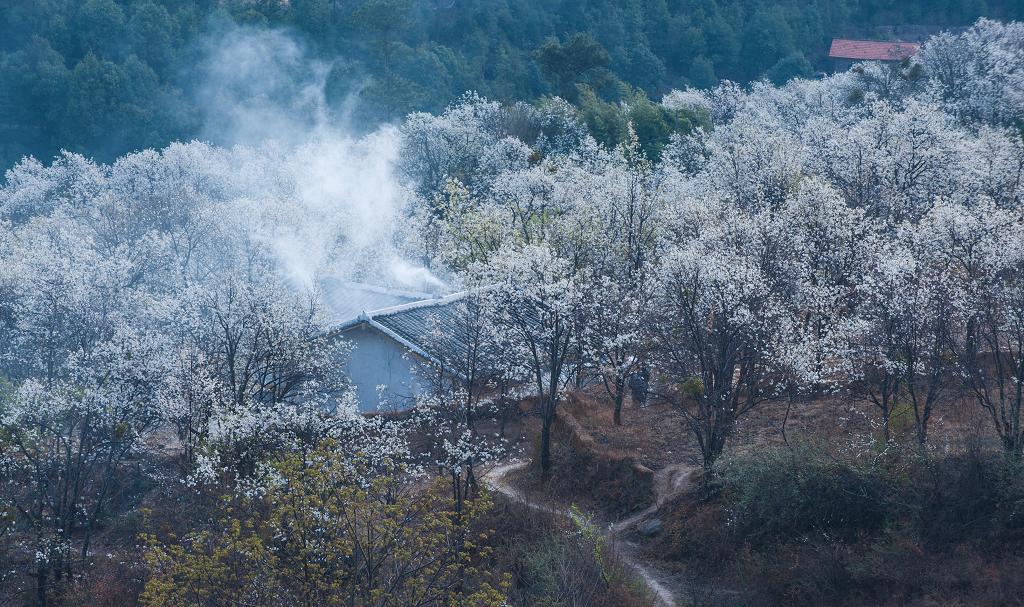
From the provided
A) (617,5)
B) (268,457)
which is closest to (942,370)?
(268,457)

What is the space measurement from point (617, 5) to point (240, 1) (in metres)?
40.0

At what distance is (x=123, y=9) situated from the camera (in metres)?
89.2

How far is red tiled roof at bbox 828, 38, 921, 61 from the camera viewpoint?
89.8 metres

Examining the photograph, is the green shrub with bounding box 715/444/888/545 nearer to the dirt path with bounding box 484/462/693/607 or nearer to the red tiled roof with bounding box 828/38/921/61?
the dirt path with bounding box 484/462/693/607

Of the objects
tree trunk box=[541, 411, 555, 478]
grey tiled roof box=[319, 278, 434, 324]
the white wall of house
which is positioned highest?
grey tiled roof box=[319, 278, 434, 324]

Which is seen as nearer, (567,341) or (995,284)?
(995,284)

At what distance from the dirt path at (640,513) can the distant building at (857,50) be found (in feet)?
239

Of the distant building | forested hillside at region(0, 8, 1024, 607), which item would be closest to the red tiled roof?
the distant building

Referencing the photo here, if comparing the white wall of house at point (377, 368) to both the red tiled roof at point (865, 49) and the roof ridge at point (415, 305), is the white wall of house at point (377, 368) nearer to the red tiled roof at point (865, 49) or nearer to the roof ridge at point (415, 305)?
the roof ridge at point (415, 305)

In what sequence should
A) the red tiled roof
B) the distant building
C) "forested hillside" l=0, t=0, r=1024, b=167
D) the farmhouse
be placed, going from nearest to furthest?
1. the farmhouse
2. "forested hillside" l=0, t=0, r=1024, b=167
3. the red tiled roof
4. the distant building

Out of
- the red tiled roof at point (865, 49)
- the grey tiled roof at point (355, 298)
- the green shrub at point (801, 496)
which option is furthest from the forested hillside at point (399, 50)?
the green shrub at point (801, 496)

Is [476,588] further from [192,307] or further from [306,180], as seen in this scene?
[306,180]

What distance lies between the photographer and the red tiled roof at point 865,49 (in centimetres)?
8985

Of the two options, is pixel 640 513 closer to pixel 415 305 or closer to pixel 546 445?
pixel 546 445
